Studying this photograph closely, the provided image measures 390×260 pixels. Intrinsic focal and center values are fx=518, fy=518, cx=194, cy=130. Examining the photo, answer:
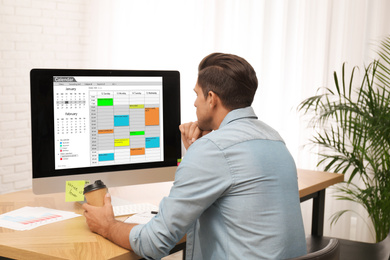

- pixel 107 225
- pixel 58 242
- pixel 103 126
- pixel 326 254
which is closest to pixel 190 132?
pixel 103 126

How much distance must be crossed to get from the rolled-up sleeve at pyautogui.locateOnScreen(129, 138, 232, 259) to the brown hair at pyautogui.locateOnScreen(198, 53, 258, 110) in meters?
0.19

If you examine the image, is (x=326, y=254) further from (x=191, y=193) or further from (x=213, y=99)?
(x=213, y=99)

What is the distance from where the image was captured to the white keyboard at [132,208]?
5.93ft

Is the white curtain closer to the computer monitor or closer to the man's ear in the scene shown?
the computer monitor

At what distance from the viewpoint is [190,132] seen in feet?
6.44

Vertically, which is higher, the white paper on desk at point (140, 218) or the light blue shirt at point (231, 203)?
the light blue shirt at point (231, 203)

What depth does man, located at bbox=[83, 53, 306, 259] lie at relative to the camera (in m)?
1.37

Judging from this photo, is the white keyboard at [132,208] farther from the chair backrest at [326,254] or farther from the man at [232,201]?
the chair backrest at [326,254]

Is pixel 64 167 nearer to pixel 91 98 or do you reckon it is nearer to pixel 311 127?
pixel 91 98

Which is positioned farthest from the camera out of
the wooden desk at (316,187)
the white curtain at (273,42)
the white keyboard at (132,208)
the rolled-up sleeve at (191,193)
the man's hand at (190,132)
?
the white curtain at (273,42)

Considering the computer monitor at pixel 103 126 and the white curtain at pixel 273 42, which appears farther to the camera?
the white curtain at pixel 273 42

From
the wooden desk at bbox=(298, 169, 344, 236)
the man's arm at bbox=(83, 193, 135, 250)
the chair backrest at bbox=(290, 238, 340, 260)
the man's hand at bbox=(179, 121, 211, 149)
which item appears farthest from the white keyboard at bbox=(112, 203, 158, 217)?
the chair backrest at bbox=(290, 238, 340, 260)

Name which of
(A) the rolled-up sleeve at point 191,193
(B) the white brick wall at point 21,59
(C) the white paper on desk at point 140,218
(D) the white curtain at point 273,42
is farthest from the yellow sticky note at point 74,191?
(B) the white brick wall at point 21,59

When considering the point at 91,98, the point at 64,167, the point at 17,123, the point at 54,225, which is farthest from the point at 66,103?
the point at 17,123
